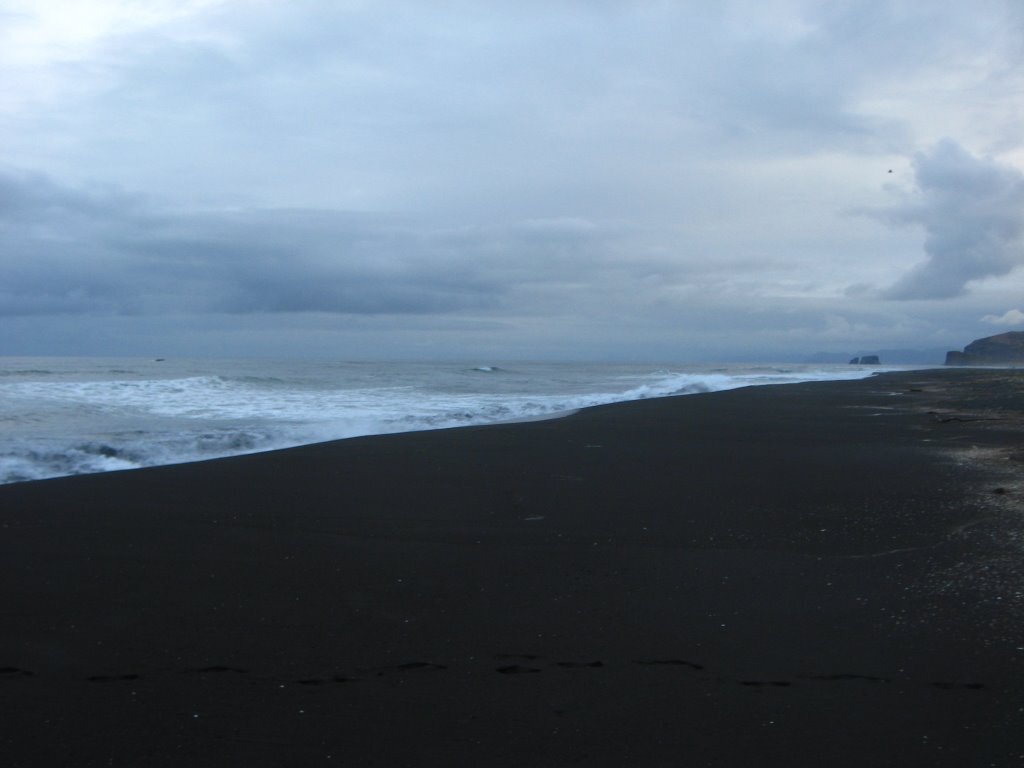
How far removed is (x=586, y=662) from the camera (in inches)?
130

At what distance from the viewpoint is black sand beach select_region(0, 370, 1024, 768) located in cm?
271

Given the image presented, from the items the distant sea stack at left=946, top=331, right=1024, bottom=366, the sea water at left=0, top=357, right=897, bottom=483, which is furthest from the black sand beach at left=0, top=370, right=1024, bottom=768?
the distant sea stack at left=946, top=331, right=1024, bottom=366

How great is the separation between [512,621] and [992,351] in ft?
539

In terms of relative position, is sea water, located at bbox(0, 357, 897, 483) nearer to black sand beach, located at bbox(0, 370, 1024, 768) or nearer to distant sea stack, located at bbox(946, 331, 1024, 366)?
black sand beach, located at bbox(0, 370, 1024, 768)

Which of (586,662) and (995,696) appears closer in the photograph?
(995,696)

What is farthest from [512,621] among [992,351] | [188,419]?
[992,351]

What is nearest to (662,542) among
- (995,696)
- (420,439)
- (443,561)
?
(443,561)

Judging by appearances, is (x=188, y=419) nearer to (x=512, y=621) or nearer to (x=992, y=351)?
(x=512, y=621)

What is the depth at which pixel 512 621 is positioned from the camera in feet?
12.5

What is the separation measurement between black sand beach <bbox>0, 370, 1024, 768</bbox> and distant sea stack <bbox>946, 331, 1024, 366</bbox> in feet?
489

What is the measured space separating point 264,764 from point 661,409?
1567cm

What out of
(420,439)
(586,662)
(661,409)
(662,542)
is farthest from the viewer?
(661,409)

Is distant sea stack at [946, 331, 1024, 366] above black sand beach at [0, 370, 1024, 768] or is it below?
above

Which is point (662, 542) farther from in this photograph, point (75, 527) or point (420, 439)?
point (420, 439)
